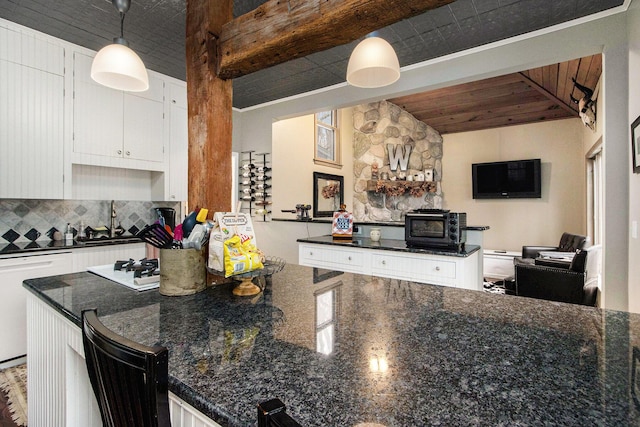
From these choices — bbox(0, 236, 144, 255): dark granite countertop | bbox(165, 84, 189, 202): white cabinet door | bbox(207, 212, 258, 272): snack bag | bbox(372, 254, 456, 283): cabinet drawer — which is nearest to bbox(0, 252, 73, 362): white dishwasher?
bbox(0, 236, 144, 255): dark granite countertop

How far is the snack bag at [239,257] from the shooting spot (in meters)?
1.22

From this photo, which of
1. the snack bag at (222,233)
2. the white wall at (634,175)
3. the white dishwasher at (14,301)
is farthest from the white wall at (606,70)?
the white dishwasher at (14,301)

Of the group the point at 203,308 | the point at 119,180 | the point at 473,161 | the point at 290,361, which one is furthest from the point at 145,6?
the point at 473,161

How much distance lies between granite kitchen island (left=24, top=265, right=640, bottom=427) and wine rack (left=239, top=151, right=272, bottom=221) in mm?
3185

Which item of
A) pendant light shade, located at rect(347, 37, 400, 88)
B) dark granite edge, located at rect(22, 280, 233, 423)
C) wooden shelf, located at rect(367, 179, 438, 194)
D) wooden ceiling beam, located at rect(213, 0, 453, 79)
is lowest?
dark granite edge, located at rect(22, 280, 233, 423)

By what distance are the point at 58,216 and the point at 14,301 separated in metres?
0.94

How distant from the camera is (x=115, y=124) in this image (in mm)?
3281

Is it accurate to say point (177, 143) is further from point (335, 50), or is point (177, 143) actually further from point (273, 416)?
point (273, 416)

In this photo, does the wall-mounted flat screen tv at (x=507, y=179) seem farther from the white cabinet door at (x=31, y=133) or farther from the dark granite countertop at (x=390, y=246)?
the white cabinet door at (x=31, y=133)

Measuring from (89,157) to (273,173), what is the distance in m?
2.10

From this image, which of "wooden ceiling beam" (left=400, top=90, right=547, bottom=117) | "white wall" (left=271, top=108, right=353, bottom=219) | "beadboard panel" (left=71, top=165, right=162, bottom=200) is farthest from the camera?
"wooden ceiling beam" (left=400, top=90, right=547, bottom=117)

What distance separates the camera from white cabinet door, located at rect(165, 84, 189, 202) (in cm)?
376

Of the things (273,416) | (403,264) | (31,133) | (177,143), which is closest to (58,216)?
(31,133)

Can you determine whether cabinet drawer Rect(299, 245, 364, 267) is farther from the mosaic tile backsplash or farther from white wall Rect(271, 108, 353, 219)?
the mosaic tile backsplash
